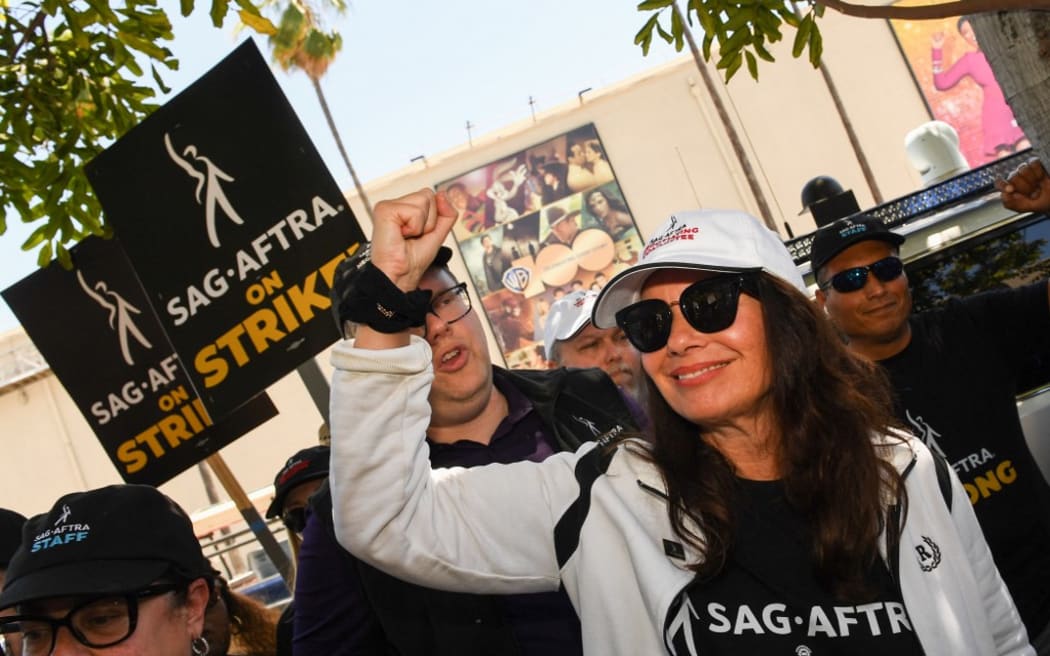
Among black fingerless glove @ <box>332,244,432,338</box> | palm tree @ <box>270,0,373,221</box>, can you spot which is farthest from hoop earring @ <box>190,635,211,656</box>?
palm tree @ <box>270,0,373,221</box>

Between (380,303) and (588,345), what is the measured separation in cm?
288

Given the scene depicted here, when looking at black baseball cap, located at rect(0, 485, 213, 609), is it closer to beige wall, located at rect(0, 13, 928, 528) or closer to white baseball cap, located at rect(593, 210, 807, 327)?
white baseball cap, located at rect(593, 210, 807, 327)

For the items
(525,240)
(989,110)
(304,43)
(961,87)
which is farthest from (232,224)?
(961,87)

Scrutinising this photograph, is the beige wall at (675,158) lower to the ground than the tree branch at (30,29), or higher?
higher

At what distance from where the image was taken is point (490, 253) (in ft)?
103

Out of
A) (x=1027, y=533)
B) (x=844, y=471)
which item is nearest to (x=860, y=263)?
(x=1027, y=533)

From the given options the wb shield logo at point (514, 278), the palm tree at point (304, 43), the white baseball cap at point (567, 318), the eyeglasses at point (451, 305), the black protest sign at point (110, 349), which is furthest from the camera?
the wb shield logo at point (514, 278)

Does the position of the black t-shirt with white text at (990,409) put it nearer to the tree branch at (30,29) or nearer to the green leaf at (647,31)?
the green leaf at (647,31)

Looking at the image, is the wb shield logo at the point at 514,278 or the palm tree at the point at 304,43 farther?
the wb shield logo at the point at 514,278

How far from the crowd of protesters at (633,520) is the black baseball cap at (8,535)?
112cm

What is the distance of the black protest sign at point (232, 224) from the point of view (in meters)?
3.62

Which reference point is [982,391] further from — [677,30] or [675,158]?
[675,158]

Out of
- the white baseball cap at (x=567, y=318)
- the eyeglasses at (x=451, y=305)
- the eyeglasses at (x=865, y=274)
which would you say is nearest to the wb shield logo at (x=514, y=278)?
the white baseball cap at (x=567, y=318)

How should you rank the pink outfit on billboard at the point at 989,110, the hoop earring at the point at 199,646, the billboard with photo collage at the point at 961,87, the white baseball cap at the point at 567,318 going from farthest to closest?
the billboard with photo collage at the point at 961,87
the pink outfit on billboard at the point at 989,110
the white baseball cap at the point at 567,318
the hoop earring at the point at 199,646
